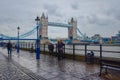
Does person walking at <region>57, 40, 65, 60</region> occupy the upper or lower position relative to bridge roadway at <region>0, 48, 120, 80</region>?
upper

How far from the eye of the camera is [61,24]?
3920 inches

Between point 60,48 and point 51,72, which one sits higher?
point 60,48

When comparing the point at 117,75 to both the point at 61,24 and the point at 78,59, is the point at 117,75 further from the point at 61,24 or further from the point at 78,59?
the point at 61,24

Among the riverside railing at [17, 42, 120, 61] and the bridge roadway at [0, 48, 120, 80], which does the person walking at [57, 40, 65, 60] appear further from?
the bridge roadway at [0, 48, 120, 80]

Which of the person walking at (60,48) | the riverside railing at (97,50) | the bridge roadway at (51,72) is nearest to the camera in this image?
the bridge roadway at (51,72)

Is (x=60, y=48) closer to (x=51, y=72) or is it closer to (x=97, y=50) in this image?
(x=97, y=50)

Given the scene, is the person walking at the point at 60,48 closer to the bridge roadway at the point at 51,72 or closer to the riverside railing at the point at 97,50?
the riverside railing at the point at 97,50

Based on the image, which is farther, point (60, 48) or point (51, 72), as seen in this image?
point (60, 48)

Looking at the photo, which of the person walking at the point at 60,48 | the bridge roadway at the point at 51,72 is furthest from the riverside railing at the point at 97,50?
the bridge roadway at the point at 51,72

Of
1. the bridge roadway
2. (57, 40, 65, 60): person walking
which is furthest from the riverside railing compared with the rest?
the bridge roadway

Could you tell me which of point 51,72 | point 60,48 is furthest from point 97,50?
point 51,72

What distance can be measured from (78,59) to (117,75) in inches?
229

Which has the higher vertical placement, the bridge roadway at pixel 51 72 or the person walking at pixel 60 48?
the person walking at pixel 60 48

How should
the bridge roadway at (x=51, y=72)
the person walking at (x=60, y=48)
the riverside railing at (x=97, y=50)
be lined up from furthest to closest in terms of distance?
the person walking at (x=60, y=48), the riverside railing at (x=97, y=50), the bridge roadway at (x=51, y=72)
